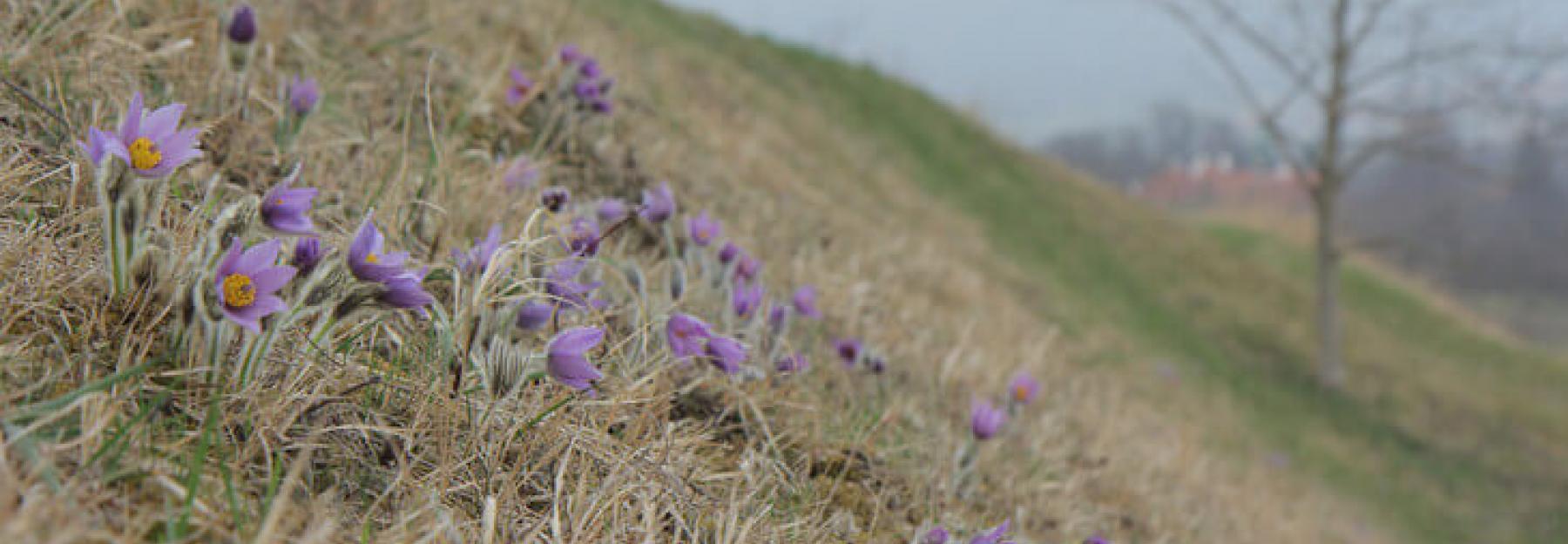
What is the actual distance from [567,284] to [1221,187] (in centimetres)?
4081

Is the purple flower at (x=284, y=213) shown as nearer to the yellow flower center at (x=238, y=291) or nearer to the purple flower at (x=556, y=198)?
the yellow flower center at (x=238, y=291)

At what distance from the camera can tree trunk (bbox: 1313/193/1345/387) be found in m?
9.88

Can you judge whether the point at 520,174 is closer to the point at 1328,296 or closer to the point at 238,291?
the point at 238,291

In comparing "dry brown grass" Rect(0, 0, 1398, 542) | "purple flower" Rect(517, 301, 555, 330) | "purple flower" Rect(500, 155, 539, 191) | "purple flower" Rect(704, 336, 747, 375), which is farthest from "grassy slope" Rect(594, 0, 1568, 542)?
"purple flower" Rect(517, 301, 555, 330)

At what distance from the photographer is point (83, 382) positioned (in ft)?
3.47

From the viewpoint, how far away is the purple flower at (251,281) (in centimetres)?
105

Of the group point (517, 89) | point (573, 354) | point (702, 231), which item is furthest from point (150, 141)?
point (517, 89)

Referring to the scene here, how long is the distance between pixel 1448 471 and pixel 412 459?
33.7ft

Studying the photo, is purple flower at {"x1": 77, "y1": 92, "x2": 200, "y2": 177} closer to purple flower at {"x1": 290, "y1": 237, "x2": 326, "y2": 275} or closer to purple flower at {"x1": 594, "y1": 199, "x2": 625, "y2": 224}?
purple flower at {"x1": 290, "y1": 237, "x2": 326, "y2": 275}

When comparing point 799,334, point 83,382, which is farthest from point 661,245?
point 83,382

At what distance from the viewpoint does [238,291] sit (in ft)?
3.50

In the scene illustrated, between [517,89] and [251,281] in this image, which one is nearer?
[251,281]

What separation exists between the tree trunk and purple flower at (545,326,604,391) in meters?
10.5

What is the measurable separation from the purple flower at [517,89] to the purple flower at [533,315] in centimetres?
140
